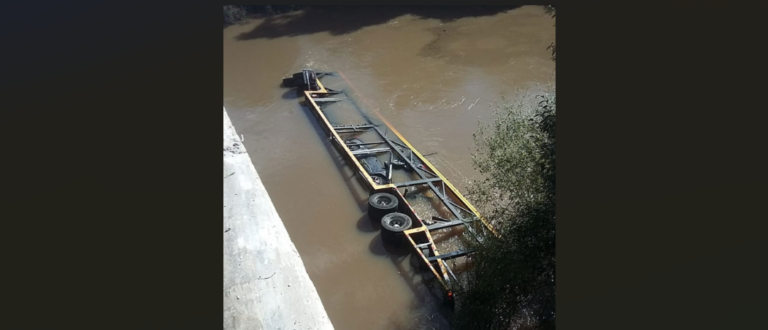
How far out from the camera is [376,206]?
35.0 ft

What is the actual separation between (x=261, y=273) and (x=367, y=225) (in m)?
2.71

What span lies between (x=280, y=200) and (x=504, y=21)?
49.7 ft

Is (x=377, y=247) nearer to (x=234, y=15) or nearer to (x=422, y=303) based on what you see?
(x=422, y=303)

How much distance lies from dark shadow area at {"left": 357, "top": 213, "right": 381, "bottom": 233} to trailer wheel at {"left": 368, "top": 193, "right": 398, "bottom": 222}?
3.6 inches

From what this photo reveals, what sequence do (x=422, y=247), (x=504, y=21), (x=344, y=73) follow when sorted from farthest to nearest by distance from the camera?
1. (x=504, y=21)
2. (x=344, y=73)
3. (x=422, y=247)

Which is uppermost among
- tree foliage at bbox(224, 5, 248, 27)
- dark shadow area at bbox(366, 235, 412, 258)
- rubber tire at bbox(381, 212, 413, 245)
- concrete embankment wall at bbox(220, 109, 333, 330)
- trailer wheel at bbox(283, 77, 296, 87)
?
tree foliage at bbox(224, 5, 248, 27)

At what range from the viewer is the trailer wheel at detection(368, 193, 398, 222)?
1064cm

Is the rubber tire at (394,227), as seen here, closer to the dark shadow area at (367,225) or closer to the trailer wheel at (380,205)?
the trailer wheel at (380,205)

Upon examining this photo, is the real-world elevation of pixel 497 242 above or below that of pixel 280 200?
above

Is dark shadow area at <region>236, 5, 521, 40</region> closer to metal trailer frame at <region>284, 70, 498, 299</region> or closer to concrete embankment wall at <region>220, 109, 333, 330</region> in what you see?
metal trailer frame at <region>284, 70, 498, 299</region>

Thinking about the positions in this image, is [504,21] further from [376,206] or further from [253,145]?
[376,206]

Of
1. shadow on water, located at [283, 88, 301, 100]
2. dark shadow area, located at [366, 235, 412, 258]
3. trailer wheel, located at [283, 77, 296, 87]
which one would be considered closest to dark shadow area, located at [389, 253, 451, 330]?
dark shadow area, located at [366, 235, 412, 258]

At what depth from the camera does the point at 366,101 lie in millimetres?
16625

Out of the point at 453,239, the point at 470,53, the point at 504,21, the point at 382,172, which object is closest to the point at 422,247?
the point at 453,239
